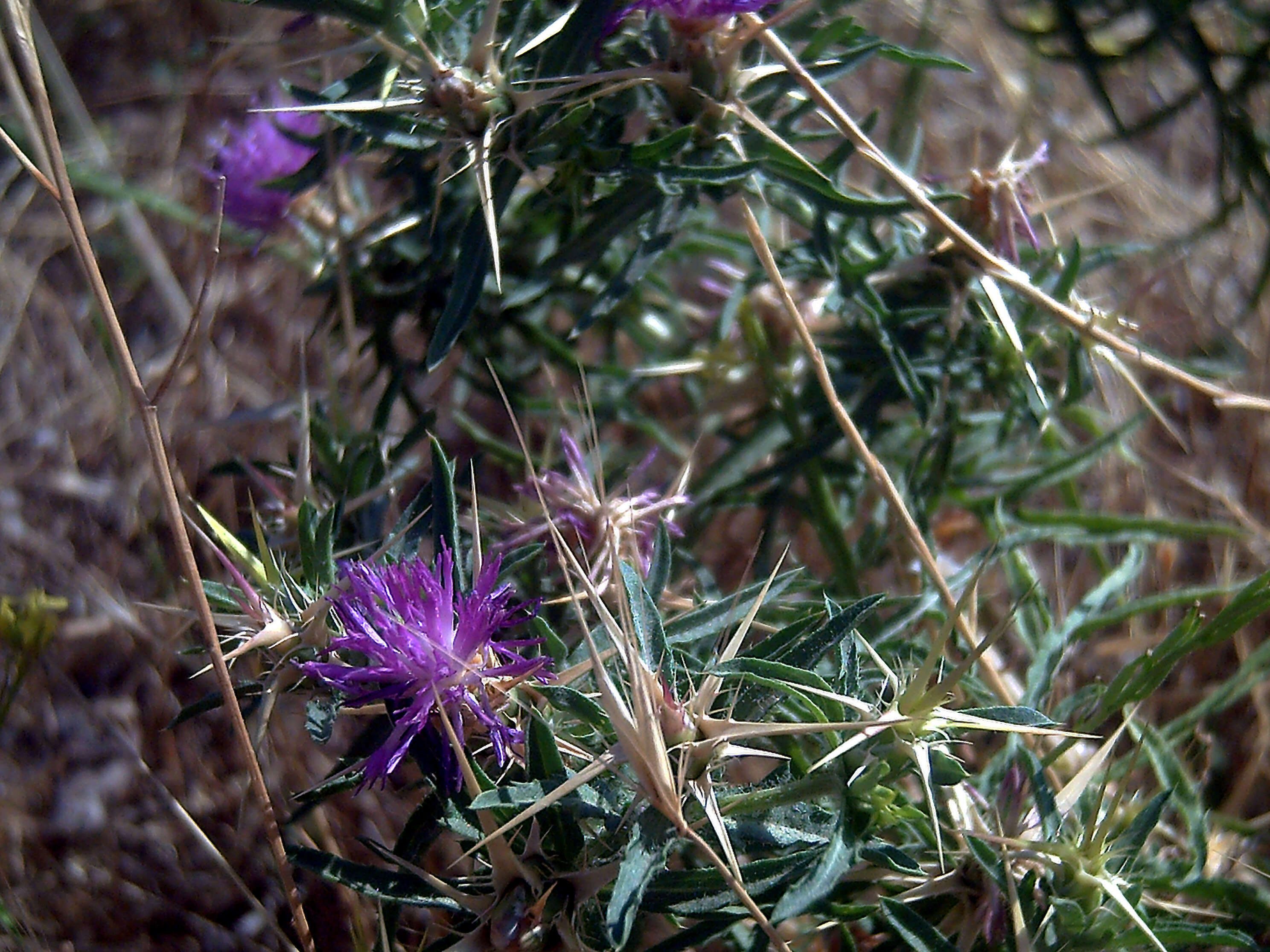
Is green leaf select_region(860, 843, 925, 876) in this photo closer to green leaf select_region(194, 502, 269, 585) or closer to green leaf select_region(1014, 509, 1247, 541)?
green leaf select_region(194, 502, 269, 585)

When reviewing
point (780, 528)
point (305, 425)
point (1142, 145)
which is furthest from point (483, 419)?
point (1142, 145)

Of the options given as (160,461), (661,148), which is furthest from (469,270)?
(160,461)

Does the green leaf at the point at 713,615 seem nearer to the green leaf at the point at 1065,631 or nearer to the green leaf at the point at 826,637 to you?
the green leaf at the point at 826,637

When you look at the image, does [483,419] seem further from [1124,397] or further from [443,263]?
[1124,397]

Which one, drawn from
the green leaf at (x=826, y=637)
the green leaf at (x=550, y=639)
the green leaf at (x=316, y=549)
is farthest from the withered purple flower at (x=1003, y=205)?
the green leaf at (x=316, y=549)

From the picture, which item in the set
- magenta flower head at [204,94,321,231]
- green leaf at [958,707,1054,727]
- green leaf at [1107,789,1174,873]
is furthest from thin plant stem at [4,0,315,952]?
green leaf at [1107,789,1174,873]

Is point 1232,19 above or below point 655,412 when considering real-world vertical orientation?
above
